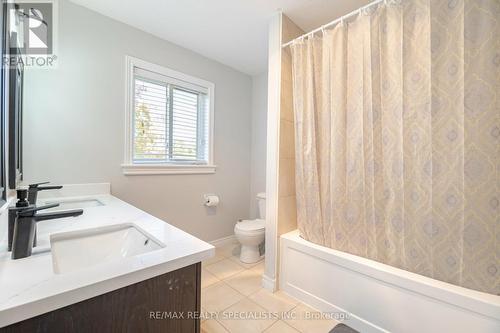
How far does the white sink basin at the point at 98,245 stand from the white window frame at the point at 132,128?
1.10 meters

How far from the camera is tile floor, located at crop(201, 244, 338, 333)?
1414mm

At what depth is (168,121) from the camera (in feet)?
7.66

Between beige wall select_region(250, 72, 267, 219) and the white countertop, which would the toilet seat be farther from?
the white countertop

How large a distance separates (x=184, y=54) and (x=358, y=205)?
2.27 m

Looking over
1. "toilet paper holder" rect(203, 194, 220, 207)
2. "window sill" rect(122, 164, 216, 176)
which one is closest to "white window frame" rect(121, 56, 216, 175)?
"window sill" rect(122, 164, 216, 176)

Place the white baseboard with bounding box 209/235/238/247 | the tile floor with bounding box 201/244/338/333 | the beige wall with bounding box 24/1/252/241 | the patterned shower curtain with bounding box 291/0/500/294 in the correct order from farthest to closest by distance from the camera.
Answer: the white baseboard with bounding box 209/235/238/247
the beige wall with bounding box 24/1/252/241
the tile floor with bounding box 201/244/338/333
the patterned shower curtain with bounding box 291/0/500/294

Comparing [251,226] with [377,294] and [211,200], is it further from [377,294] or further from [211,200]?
[377,294]

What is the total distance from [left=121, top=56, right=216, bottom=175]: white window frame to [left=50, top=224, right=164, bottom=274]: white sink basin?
110 cm

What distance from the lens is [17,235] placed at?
0.67m

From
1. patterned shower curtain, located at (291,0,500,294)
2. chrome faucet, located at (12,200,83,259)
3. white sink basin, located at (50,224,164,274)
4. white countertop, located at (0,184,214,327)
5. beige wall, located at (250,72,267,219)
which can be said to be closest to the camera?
white countertop, located at (0,184,214,327)

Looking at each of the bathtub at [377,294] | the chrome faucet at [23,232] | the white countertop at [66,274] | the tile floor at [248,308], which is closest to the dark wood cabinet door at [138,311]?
the white countertop at [66,274]

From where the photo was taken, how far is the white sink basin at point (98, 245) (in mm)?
859

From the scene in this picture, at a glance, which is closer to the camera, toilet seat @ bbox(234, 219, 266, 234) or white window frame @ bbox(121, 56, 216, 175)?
white window frame @ bbox(121, 56, 216, 175)

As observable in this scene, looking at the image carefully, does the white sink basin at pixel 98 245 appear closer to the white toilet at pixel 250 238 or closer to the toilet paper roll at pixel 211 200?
the white toilet at pixel 250 238
